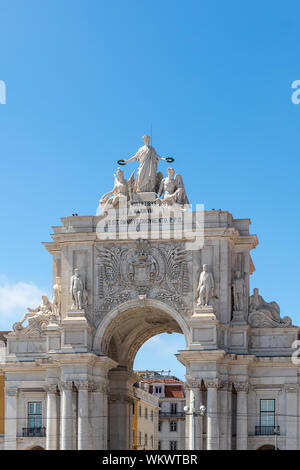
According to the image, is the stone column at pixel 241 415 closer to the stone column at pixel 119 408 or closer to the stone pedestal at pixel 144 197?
the stone column at pixel 119 408

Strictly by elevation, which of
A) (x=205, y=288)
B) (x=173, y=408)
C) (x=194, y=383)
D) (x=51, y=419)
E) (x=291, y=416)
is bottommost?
(x=51, y=419)

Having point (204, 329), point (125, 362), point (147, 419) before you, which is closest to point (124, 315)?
point (204, 329)

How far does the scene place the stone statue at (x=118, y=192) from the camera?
66.9 metres

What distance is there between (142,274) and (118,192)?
439 cm

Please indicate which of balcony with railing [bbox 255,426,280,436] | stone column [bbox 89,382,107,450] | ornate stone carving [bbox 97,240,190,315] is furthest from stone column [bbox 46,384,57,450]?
balcony with railing [bbox 255,426,280,436]

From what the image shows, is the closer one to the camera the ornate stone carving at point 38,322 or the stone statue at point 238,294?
the stone statue at point 238,294

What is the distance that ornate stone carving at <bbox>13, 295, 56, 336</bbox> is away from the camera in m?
67.5

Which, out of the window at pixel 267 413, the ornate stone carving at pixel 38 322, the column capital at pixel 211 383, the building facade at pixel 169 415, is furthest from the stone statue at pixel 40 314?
the building facade at pixel 169 415

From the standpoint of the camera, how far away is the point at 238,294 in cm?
6525

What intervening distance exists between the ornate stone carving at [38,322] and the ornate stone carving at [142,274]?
3.10 meters

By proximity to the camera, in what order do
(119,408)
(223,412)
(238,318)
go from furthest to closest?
(119,408), (238,318), (223,412)

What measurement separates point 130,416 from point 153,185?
12.5m

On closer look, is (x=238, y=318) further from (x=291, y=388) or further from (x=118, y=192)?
(x=118, y=192)

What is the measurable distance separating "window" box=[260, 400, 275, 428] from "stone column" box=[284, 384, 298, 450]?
0.75 m
